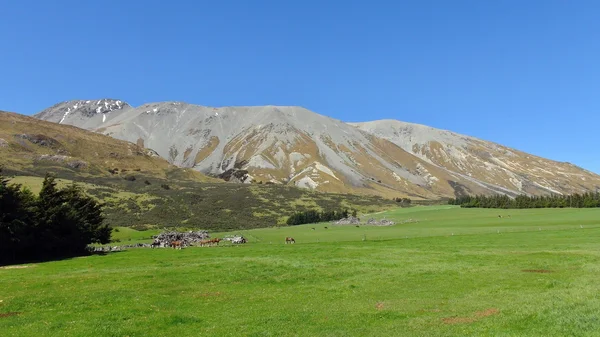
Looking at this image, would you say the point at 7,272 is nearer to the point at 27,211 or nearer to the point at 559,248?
the point at 27,211

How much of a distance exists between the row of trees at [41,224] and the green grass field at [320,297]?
12.5 meters

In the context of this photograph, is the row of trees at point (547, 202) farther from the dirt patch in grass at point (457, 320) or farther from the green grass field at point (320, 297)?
the dirt patch in grass at point (457, 320)

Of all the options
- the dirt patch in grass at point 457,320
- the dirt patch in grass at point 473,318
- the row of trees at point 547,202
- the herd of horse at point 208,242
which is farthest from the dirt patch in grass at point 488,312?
the row of trees at point 547,202

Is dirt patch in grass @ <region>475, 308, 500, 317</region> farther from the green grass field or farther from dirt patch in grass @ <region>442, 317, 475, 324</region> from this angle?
dirt patch in grass @ <region>442, 317, 475, 324</region>

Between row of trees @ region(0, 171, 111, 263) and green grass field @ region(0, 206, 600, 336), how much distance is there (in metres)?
12.5

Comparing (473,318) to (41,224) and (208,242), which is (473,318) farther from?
(208,242)

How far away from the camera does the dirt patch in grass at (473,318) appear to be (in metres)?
19.7

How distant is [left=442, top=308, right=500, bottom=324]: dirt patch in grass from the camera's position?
19723 mm

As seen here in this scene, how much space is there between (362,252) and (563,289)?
29.9 meters

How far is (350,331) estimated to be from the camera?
19.3 metres

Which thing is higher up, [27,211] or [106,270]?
[27,211]

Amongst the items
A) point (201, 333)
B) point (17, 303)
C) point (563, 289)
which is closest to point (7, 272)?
point (17, 303)

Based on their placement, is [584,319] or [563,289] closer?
[584,319]

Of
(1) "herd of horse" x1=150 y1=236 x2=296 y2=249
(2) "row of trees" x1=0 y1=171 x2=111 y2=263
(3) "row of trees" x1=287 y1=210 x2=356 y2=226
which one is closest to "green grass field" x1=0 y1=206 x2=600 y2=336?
(2) "row of trees" x1=0 y1=171 x2=111 y2=263
